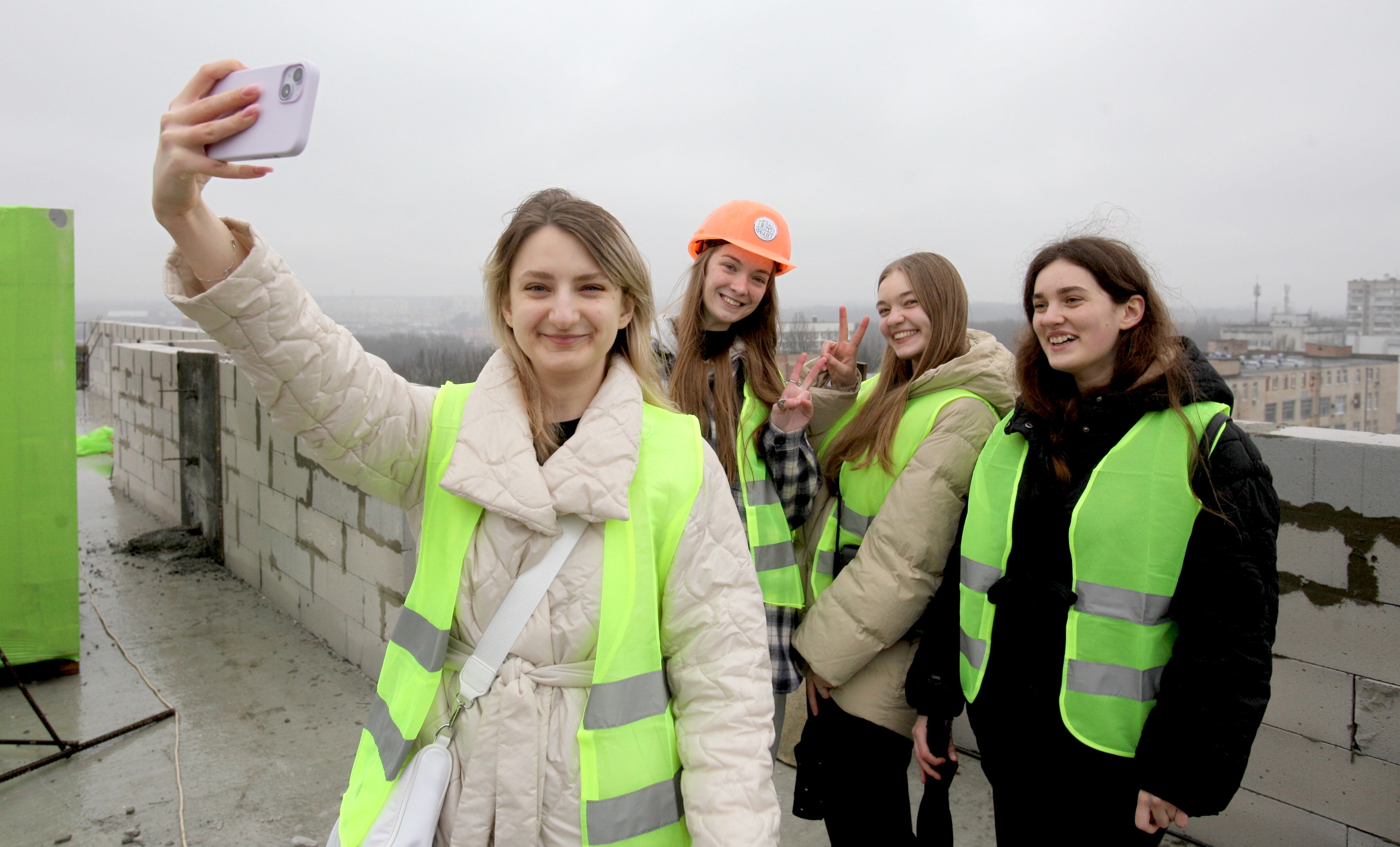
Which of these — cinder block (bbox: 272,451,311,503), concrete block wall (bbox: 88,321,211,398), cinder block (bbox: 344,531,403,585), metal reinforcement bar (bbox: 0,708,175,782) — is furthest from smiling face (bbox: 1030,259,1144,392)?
concrete block wall (bbox: 88,321,211,398)

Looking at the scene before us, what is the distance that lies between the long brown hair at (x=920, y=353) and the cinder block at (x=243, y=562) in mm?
5068

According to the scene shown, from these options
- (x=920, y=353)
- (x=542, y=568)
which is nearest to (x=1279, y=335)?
(x=920, y=353)

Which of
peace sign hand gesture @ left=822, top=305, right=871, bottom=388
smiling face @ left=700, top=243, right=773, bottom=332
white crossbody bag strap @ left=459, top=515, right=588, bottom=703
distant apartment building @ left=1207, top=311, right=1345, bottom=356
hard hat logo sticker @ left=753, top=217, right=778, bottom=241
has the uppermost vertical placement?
distant apartment building @ left=1207, top=311, right=1345, bottom=356

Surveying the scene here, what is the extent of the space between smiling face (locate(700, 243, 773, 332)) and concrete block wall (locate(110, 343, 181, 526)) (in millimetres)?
6343

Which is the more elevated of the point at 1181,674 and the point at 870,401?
the point at 870,401

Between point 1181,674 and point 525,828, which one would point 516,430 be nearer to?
point 525,828

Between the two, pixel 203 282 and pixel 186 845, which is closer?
pixel 203 282

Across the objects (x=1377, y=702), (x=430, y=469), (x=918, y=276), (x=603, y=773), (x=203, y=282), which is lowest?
(x=1377, y=702)

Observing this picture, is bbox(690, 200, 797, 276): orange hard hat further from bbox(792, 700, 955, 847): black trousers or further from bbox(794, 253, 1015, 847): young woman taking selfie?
bbox(792, 700, 955, 847): black trousers

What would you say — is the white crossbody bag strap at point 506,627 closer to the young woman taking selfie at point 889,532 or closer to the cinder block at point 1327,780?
the young woman taking selfie at point 889,532

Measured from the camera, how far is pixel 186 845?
2.98 metres

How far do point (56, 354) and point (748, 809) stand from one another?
15.4 feet

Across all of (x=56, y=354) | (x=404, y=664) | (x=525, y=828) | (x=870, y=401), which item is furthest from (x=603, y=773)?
(x=56, y=354)

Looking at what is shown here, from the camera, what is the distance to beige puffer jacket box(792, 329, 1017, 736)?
6.82 ft
